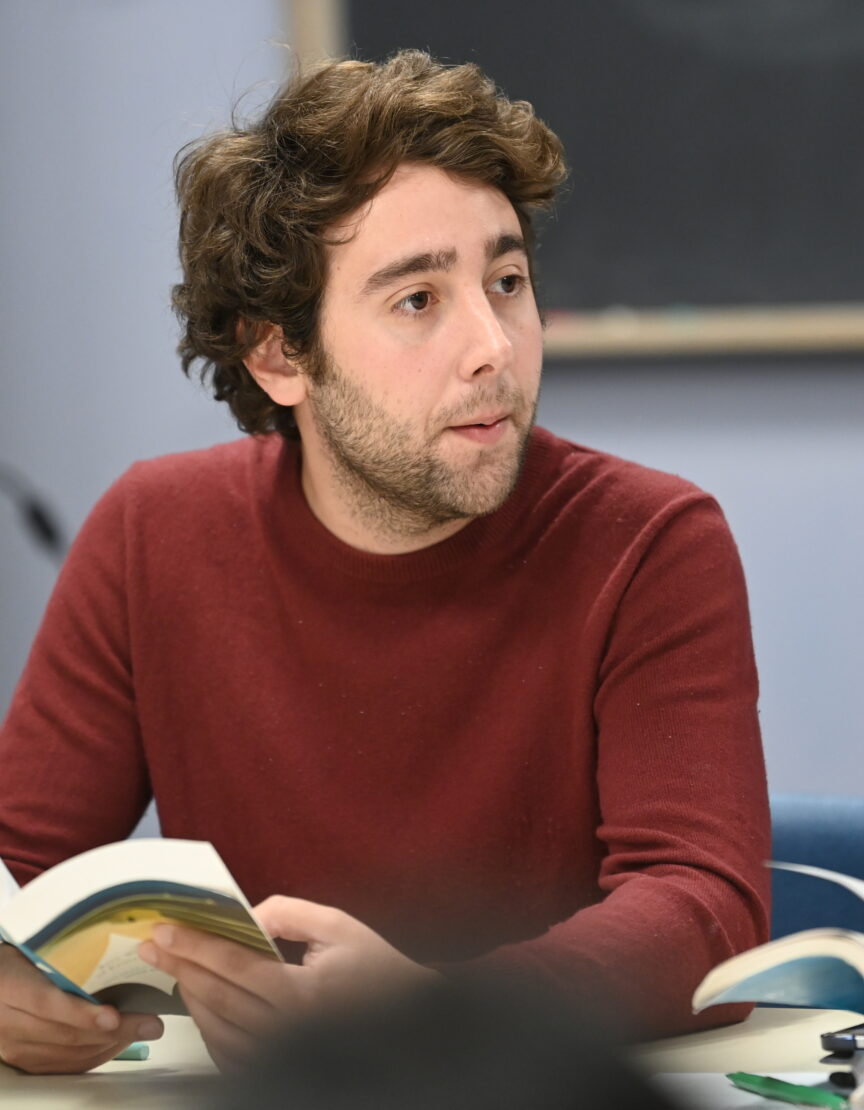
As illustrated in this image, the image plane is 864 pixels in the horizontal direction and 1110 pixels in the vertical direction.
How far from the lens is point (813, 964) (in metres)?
0.96

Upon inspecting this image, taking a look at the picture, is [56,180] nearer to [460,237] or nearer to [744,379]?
[744,379]

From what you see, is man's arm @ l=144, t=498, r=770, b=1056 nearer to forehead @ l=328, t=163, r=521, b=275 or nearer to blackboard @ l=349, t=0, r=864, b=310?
forehead @ l=328, t=163, r=521, b=275

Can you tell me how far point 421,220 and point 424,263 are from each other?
0.14 feet

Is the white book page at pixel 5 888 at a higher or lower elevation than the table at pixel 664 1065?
higher

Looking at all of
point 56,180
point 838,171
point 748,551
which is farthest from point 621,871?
point 56,180

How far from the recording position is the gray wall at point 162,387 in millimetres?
2469

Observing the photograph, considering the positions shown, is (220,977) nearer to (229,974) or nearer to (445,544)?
(229,974)

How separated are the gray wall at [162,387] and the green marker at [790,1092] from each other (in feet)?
5.08

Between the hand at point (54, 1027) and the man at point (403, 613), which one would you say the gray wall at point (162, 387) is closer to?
→ the man at point (403, 613)

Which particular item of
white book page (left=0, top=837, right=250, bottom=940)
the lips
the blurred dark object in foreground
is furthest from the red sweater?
the blurred dark object in foreground

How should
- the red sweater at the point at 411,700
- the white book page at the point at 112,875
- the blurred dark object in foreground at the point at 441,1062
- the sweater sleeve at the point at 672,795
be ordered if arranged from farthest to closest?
the red sweater at the point at 411,700
the sweater sleeve at the point at 672,795
the white book page at the point at 112,875
the blurred dark object in foreground at the point at 441,1062

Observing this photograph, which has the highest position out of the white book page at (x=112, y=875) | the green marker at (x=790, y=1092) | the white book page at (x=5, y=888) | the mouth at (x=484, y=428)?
the mouth at (x=484, y=428)

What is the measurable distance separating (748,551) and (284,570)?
1.16 m

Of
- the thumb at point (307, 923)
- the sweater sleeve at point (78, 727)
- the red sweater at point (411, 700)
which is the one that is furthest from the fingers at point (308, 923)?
the sweater sleeve at point (78, 727)
